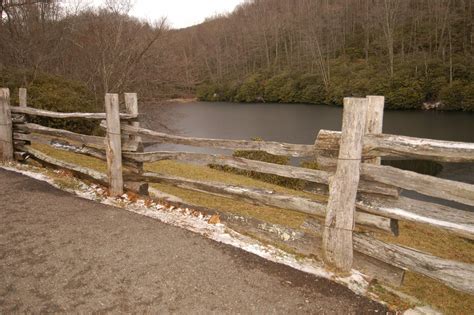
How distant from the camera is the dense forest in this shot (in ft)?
60.6

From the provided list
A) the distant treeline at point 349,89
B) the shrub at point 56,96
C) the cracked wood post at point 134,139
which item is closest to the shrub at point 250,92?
the distant treeline at point 349,89

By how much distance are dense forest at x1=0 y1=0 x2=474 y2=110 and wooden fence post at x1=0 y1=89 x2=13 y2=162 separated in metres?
5.98

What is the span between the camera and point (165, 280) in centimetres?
350

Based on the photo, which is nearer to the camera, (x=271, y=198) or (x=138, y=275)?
(x=138, y=275)

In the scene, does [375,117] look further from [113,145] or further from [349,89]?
[349,89]

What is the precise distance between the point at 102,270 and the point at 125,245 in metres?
0.54

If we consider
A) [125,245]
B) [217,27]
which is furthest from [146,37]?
[217,27]

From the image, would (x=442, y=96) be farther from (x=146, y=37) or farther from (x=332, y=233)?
(x=332, y=233)

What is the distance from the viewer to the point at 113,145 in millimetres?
5758

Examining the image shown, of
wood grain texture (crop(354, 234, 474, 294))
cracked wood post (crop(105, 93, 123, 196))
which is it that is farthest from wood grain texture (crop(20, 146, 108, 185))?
wood grain texture (crop(354, 234, 474, 294))

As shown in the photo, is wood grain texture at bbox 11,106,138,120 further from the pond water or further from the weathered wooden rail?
the pond water

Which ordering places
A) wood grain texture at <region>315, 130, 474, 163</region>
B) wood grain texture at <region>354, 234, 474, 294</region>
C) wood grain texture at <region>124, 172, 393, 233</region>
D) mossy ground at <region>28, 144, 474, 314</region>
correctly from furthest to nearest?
mossy ground at <region>28, 144, 474, 314</region>
wood grain texture at <region>124, 172, 393, 233</region>
wood grain texture at <region>354, 234, 474, 294</region>
wood grain texture at <region>315, 130, 474, 163</region>

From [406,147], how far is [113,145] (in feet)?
13.9

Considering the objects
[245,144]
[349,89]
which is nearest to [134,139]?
[245,144]
